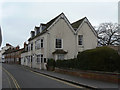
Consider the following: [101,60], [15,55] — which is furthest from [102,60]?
[15,55]

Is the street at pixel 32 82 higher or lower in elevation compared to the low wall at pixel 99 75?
lower

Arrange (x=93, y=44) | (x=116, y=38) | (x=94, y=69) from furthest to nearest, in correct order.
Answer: (x=116, y=38)
(x=93, y=44)
(x=94, y=69)

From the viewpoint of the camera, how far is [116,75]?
14.2m

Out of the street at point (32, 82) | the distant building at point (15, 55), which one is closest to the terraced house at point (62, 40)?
the street at point (32, 82)

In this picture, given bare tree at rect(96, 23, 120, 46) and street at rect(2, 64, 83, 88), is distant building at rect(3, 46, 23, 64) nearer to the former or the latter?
bare tree at rect(96, 23, 120, 46)

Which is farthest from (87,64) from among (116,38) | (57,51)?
(116,38)

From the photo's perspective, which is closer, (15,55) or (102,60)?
(102,60)

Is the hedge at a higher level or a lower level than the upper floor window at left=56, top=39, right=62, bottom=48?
lower

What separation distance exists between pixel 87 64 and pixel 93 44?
67.9ft

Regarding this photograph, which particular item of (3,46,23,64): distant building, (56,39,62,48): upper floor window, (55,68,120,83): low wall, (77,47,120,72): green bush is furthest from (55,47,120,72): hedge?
(3,46,23,64): distant building

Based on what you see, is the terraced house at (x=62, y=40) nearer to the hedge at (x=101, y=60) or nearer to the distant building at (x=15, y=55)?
the hedge at (x=101, y=60)

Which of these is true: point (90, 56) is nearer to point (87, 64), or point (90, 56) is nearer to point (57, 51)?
point (87, 64)

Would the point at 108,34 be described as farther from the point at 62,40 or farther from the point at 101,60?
the point at 101,60

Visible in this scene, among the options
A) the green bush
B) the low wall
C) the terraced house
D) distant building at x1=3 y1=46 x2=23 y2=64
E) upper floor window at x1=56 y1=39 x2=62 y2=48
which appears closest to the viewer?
the low wall
